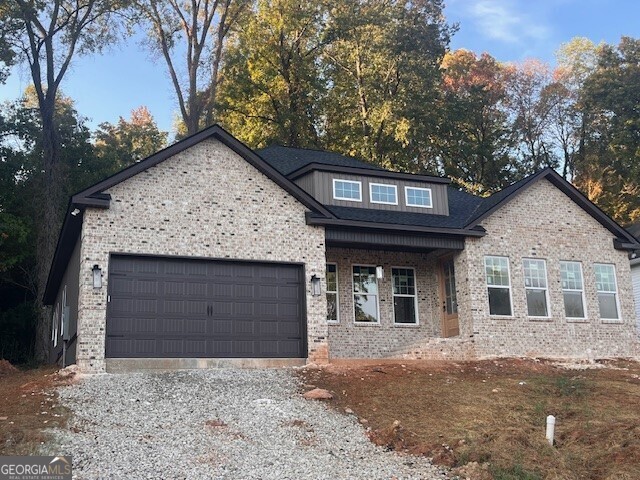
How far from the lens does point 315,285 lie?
19.3 meters

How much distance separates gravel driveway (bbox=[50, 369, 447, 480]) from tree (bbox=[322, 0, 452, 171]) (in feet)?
78.4

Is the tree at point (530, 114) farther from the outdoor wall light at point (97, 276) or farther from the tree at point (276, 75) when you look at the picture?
the outdoor wall light at point (97, 276)

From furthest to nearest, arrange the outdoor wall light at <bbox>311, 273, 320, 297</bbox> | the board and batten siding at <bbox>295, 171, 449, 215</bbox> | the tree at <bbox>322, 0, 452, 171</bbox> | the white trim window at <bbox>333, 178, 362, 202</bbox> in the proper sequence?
the tree at <bbox>322, 0, 452, 171</bbox>
the white trim window at <bbox>333, 178, 362, 202</bbox>
the board and batten siding at <bbox>295, 171, 449, 215</bbox>
the outdoor wall light at <bbox>311, 273, 320, 297</bbox>

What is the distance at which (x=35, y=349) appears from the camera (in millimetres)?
30359

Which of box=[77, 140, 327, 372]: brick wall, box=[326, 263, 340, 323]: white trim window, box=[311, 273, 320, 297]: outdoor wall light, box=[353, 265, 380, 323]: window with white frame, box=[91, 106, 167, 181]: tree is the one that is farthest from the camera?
box=[91, 106, 167, 181]: tree

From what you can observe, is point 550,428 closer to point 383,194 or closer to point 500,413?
point 500,413

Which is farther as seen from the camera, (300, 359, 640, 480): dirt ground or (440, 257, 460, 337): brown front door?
(440, 257, 460, 337): brown front door

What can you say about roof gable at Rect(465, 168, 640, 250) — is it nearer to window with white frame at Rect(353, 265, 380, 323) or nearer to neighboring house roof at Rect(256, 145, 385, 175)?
window with white frame at Rect(353, 265, 380, 323)

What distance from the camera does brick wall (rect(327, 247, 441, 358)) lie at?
850 inches

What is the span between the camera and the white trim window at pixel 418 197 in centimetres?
2348

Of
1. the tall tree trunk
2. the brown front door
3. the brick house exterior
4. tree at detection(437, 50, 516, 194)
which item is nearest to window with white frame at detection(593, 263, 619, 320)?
the brick house exterior

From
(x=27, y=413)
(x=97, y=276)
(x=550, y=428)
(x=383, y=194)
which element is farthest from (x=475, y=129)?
(x=27, y=413)

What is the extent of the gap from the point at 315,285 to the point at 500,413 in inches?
251

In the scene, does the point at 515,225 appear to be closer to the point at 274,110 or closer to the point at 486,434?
the point at 486,434
